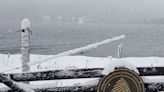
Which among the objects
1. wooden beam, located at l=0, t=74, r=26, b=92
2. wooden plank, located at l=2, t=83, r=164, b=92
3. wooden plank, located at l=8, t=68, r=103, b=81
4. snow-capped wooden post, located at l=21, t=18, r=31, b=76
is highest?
snow-capped wooden post, located at l=21, t=18, r=31, b=76

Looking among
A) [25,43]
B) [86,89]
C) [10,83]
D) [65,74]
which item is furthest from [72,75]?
[25,43]

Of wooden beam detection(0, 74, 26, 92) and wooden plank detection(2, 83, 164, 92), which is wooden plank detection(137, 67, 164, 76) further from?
wooden beam detection(0, 74, 26, 92)

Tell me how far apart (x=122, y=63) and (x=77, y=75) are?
2.14 ft

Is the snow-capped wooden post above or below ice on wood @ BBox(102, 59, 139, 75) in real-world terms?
above

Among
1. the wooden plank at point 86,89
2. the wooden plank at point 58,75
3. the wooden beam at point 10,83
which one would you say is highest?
the wooden plank at point 58,75

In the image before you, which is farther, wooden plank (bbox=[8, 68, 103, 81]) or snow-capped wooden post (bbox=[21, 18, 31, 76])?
snow-capped wooden post (bbox=[21, 18, 31, 76])

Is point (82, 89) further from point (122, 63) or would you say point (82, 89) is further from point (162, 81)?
point (162, 81)

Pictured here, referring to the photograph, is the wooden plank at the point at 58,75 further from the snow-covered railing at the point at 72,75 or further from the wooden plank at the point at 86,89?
the wooden plank at the point at 86,89

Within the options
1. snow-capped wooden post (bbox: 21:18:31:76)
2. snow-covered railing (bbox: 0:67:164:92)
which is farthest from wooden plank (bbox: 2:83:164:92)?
snow-capped wooden post (bbox: 21:18:31:76)

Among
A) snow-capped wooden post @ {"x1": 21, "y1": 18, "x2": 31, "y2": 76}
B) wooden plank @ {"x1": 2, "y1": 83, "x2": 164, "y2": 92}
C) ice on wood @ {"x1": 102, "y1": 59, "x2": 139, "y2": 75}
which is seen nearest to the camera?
ice on wood @ {"x1": 102, "y1": 59, "x2": 139, "y2": 75}

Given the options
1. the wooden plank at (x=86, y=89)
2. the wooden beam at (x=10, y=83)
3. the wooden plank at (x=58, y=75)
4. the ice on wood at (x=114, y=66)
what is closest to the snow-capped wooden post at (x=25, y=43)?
the wooden plank at (x=58, y=75)

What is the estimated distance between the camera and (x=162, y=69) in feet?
17.7

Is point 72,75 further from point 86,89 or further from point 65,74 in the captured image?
point 86,89

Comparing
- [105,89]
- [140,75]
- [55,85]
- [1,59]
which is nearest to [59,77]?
[55,85]
